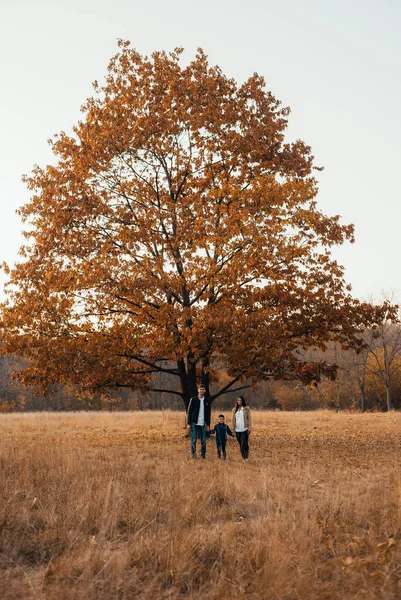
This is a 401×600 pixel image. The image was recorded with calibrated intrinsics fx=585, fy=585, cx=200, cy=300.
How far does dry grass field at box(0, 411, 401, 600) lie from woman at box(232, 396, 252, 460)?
123 cm

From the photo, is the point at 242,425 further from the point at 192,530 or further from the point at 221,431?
the point at 192,530

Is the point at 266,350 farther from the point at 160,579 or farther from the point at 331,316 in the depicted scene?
the point at 160,579

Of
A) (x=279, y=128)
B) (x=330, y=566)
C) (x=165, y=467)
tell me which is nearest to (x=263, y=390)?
(x=279, y=128)

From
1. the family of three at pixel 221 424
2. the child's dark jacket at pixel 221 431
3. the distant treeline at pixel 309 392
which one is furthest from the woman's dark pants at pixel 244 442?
the distant treeline at pixel 309 392

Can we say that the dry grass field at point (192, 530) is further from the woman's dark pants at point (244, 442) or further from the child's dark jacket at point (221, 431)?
the child's dark jacket at point (221, 431)

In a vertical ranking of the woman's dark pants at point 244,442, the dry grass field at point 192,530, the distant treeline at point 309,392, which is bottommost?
the dry grass field at point 192,530

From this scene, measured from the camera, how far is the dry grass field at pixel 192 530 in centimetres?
532

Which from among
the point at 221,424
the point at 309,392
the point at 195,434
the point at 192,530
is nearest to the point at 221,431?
the point at 221,424

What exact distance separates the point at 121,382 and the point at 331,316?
6.81m

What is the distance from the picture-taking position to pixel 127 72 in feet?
64.6

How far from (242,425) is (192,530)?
7.68m

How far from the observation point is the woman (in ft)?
47.3

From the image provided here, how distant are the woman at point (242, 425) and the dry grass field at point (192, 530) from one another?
123cm

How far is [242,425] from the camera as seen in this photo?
572 inches
